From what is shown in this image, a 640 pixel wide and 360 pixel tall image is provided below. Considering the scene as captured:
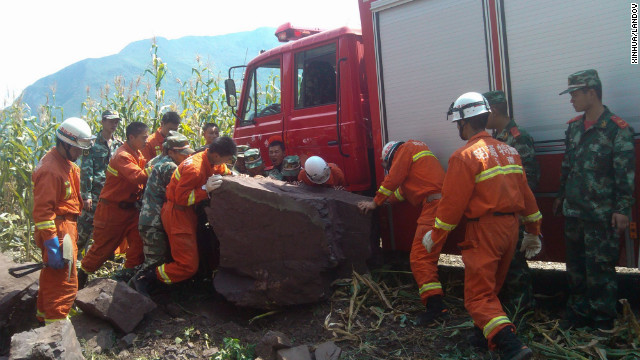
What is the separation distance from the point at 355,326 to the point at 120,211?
2.91 meters

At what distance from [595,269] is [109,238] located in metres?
4.51

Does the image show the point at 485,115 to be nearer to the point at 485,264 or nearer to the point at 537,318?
the point at 485,264

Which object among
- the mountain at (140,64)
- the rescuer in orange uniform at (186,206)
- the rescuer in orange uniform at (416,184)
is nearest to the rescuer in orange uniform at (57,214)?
the rescuer in orange uniform at (186,206)

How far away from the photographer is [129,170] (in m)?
5.00

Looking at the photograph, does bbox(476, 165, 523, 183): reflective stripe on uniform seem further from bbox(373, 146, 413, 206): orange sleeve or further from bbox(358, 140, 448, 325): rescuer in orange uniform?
bbox(373, 146, 413, 206): orange sleeve

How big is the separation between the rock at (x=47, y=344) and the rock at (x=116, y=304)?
562 millimetres

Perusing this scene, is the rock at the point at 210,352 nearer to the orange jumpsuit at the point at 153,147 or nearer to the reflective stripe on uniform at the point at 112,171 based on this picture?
the reflective stripe on uniform at the point at 112,171

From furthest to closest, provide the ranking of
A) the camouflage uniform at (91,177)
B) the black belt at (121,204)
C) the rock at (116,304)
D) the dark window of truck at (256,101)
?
1. the dark window of truck at (256,101)
2. the camouflage uniform at (91,177)
3. the black belt at (121,204)
4. the rock at (116,304)

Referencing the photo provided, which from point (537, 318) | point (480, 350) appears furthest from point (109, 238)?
point (537, 318)

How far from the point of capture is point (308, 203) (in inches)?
160

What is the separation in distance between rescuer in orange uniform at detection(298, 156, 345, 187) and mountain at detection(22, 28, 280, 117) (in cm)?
792

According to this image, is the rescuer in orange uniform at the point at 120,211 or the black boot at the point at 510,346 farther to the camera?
the rescuer in orange uniform at the point at 120,211

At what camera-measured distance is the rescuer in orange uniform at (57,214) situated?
12.6 feet

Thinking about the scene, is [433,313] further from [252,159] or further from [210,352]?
[252,159]
